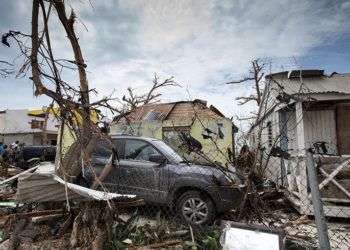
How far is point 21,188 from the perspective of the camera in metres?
4.44

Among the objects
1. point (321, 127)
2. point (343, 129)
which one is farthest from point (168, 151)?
point (343, 129)

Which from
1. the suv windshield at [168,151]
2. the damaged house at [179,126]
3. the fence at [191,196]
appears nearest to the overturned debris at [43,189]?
the fence at [191,196]

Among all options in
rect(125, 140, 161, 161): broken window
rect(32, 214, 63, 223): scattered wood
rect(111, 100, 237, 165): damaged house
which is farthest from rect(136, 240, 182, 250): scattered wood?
rect(111, 100, 237, 165): damaged house

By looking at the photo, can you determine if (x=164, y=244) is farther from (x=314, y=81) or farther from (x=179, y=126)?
(x=179, y=126)

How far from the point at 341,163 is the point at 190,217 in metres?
4.02

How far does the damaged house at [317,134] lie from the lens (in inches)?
328

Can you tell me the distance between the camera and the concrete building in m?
43.2

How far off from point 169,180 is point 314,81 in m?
7.19

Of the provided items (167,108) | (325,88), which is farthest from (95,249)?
(167,108)

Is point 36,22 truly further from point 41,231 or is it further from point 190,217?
point 190,217

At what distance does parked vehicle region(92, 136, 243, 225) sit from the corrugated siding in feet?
21.7

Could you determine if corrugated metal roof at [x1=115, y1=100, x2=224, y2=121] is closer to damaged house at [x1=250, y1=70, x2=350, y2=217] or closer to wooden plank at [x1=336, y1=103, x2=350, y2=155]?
damaged house at [x1=250, y1=70, x2=350, y2=217]

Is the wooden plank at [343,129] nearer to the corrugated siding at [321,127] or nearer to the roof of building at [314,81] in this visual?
the corrugated siding at [321,127]

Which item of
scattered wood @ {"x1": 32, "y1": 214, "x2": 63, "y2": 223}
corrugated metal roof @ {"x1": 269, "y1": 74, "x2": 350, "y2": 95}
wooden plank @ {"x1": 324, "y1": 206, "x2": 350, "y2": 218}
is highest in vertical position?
corrugated metal roof @ {"x1": 269, "y1": 74, "x2": 350, "y2": 95}
